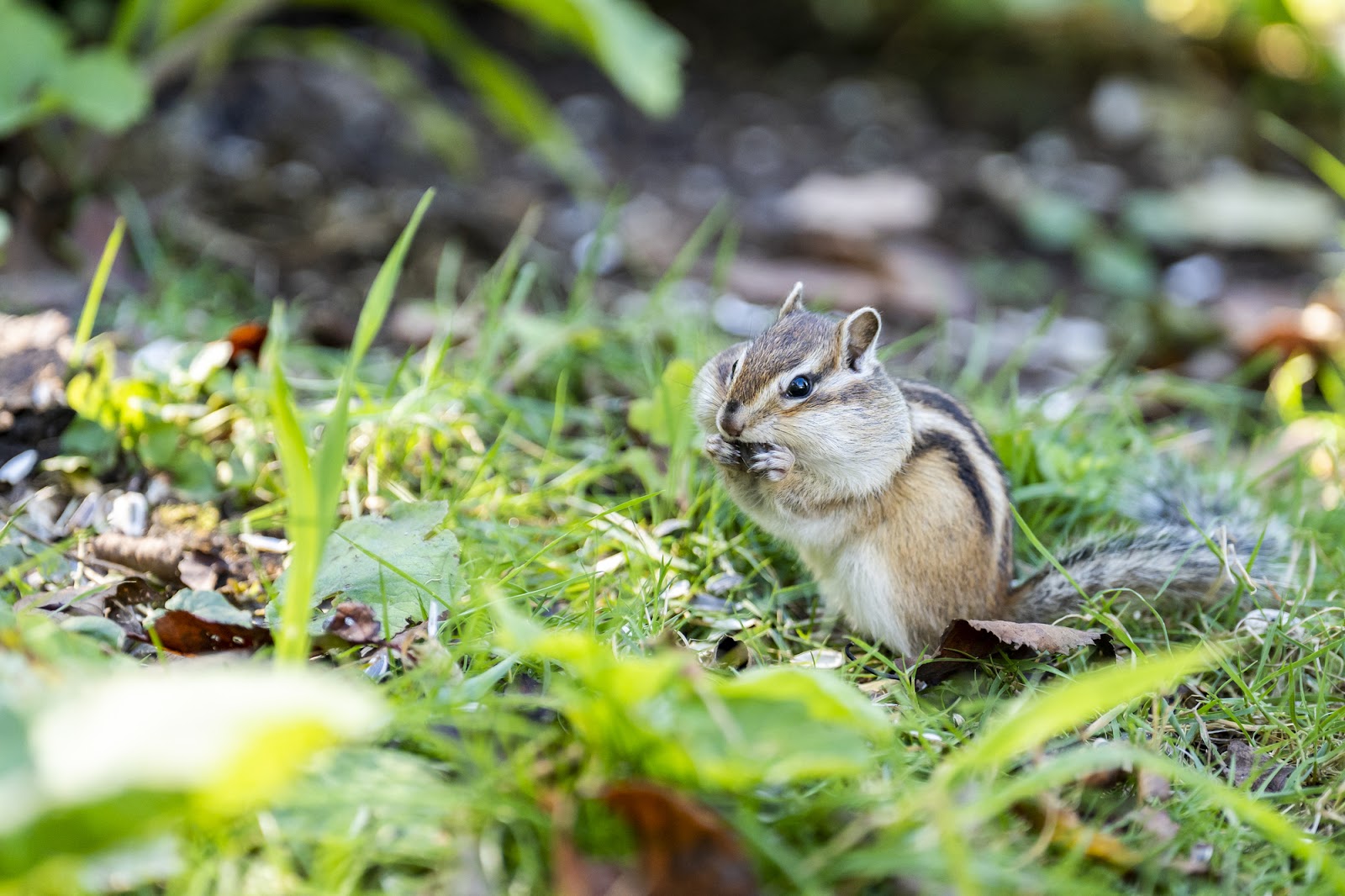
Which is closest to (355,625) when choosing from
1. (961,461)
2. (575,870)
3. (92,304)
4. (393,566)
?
(393,566)

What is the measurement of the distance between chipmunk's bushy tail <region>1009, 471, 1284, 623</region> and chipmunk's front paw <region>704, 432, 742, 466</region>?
0.81m

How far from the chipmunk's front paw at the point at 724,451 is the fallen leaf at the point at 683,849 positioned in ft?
4.06

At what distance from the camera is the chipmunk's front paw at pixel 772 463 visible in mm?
2682

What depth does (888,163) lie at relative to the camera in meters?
6.98

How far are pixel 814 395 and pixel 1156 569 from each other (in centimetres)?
93

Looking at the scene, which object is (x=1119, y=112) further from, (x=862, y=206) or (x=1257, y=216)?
(x=862, y=206)

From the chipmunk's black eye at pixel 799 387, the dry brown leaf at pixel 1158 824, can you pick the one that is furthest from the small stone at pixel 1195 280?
the dry brown leaf at pixel 1158 824

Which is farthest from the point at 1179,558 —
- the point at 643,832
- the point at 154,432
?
the point at 154,432

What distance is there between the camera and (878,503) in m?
2.79

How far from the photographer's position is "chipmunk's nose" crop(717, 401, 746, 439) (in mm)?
2670

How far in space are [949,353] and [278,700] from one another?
413 centimetres

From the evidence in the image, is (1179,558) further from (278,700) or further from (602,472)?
(278,700)

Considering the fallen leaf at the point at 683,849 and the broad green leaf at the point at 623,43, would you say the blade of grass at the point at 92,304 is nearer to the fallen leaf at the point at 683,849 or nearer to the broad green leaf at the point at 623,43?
the broad green leaf at the point at 623,43

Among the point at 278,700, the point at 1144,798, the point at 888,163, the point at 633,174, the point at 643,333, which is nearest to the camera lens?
the point at 278,700
